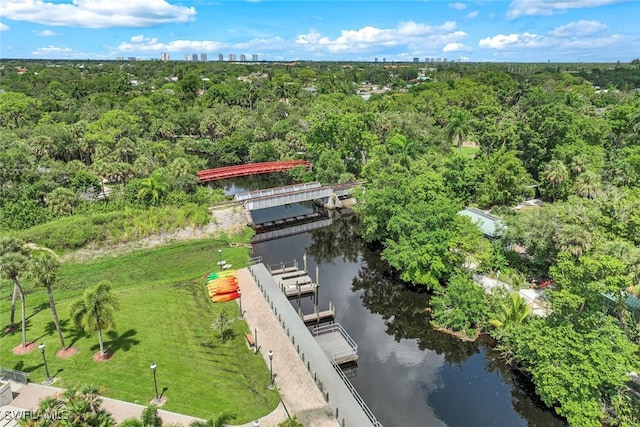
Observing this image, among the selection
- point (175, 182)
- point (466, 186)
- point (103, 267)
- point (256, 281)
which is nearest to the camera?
point (256, 281)

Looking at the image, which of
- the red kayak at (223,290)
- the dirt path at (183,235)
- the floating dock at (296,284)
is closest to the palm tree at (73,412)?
the red kayak at (223,290)

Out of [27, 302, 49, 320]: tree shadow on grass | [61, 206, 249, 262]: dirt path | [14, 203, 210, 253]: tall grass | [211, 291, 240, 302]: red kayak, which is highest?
[14, 203, 210, 253]: tall grass

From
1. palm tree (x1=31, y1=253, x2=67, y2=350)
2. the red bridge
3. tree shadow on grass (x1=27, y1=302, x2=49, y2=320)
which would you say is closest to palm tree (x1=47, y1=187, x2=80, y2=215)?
Result: tree shadow on grass (x1=27, y1=302, x2=49, y2=320)

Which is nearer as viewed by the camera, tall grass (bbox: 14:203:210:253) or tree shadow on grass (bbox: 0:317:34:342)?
tree shadow on grass (bbox: 0:317:34:342)

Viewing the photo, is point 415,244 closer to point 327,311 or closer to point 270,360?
point 327,311

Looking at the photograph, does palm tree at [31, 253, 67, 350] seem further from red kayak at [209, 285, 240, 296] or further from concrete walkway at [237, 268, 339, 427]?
concrete walkway at [237, 268, 339, 427]

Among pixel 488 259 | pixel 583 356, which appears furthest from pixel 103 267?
pixel 583 356

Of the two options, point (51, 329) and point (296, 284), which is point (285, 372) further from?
point (51, 329)

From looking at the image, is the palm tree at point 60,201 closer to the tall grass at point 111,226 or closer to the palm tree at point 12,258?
the tall grass at point 111,226
